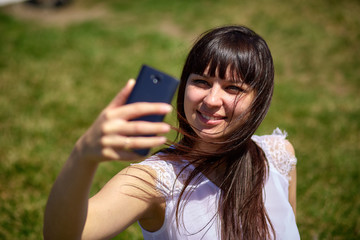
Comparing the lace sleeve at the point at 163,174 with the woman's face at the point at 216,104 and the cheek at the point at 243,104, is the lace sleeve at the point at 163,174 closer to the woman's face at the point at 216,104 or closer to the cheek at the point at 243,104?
the woman's face at the point at 216,104

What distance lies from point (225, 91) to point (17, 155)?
3.21m

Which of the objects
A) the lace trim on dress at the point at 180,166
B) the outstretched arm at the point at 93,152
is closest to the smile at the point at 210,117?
the lace trim on dress at the point at 180,166

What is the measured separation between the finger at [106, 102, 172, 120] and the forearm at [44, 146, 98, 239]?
172 mm

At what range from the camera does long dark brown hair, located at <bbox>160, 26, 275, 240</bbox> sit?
5.10 feet

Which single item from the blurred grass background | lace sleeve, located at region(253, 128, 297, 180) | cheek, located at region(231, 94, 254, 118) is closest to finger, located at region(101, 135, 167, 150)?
cheek, located at region(231, 94, 254, 118)

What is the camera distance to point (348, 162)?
13.5ft

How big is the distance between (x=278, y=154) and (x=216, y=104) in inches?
31.0

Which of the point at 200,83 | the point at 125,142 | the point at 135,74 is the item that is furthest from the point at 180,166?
the point at 135,74

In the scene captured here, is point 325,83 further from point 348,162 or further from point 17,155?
point 17,155

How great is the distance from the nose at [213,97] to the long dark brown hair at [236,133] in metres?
0.07

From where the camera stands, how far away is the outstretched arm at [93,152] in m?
0.83

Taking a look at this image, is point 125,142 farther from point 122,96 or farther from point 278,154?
point 278,154

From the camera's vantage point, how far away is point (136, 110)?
0.82m

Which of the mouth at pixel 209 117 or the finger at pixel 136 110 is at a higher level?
the mouth at pixel 209 117
